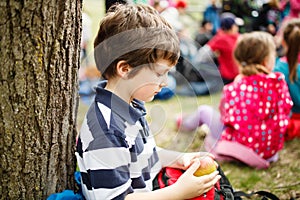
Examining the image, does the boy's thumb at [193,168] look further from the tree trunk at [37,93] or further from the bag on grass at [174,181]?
the tree trunk at [37,93]

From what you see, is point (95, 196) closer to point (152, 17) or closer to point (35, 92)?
point (35, 92)

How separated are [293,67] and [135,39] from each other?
8.20ft

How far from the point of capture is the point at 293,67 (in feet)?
12.8

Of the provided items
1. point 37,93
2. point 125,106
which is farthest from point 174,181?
point 37,93

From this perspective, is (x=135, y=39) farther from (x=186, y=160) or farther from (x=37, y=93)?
(x=186, y=160)

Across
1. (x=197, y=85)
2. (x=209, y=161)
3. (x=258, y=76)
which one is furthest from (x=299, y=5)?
(x=209, y=161)

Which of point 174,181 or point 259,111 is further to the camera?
point 259,111

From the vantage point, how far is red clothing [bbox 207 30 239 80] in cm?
553

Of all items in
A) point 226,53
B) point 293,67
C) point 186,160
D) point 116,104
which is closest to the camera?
point 116,104

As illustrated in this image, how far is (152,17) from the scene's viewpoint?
1790 millimetres

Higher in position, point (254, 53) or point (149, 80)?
point (149, 80)

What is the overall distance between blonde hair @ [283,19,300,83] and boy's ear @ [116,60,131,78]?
2488 mm

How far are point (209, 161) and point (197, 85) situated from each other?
337 centimetres

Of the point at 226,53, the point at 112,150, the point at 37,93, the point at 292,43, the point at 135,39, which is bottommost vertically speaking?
the point at 226,53
